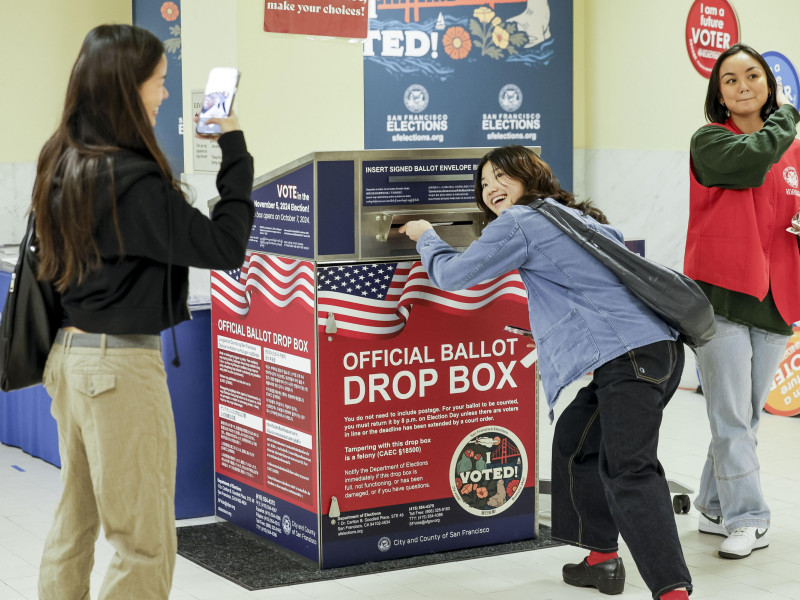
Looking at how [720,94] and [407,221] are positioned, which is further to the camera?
[720,94]

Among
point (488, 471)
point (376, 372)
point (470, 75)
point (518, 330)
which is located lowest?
point (488, 471)

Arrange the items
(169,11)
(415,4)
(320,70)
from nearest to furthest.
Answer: (320,70) < (415,4) < (169,11)

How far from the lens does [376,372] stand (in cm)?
387

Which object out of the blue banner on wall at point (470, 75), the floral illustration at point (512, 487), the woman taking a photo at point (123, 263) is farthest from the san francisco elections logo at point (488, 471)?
the blue banner on wall at point (470, 75)

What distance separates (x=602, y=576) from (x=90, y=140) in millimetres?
2107

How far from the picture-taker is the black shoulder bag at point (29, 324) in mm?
2615

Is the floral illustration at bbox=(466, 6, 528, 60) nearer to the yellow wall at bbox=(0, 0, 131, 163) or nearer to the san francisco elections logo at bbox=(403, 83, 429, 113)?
the san francisco elections logo at bbox=(403, 83, 429, 113)

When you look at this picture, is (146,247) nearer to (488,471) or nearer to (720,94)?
(488,471)

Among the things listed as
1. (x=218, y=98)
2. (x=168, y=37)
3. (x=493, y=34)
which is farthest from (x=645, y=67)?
(x=218, y=98)

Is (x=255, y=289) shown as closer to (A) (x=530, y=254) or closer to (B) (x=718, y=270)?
(A) (x=530, y=254)

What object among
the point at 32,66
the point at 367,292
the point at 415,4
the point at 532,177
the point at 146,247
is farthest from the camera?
the point at 32,66

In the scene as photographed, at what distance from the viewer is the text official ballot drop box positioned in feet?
12.5

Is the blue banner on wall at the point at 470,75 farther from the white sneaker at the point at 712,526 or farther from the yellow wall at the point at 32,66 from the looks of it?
the white sneaker at the point at 712,526

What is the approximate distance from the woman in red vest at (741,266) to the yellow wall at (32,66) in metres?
4.97
